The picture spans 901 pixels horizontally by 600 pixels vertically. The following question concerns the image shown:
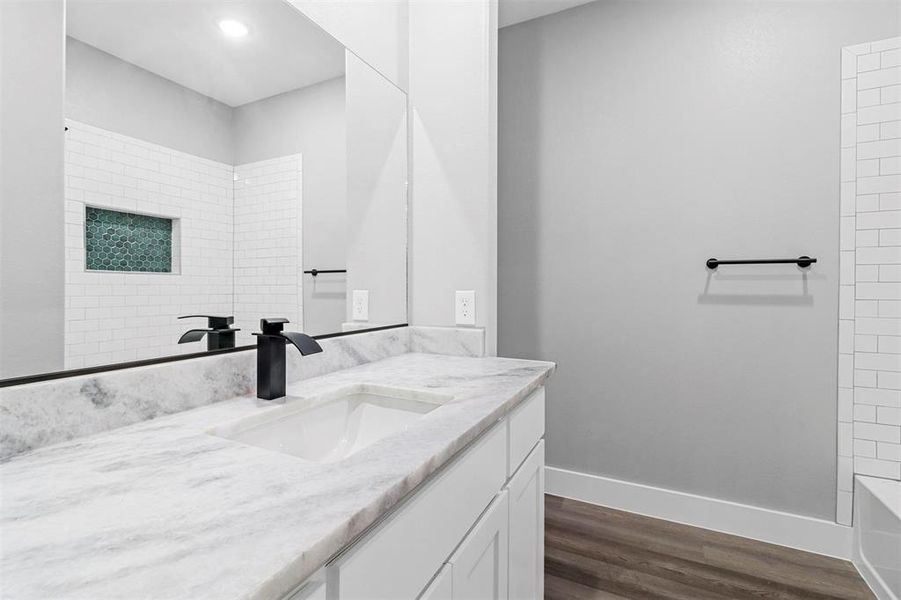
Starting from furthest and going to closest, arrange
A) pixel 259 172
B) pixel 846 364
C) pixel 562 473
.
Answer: pixel 562 473 → pixel 846 364 → pixel 259 172

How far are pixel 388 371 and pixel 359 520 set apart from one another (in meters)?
0.80

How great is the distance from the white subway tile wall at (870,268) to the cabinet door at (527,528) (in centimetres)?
139

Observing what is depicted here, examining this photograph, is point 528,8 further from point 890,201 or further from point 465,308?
point 890,201

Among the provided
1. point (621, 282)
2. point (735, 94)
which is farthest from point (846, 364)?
point (735, 94)

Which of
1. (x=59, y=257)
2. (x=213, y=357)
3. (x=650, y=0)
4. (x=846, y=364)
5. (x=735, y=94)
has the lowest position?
(x=846, y=364)

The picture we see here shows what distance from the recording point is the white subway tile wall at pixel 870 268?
5.39 feet

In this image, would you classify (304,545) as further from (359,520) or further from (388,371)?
(388,371)

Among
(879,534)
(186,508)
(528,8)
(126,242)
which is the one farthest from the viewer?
(528,8)

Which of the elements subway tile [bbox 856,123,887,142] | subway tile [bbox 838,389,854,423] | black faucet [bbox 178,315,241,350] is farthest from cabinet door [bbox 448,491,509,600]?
subway tile [bbox 856,123,887,142]

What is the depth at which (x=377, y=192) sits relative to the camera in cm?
154

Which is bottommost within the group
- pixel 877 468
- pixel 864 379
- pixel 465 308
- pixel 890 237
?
pixel 877 468

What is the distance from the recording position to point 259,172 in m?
1.05

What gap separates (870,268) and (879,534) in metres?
0.98

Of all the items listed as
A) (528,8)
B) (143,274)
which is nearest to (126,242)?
(143,274)
